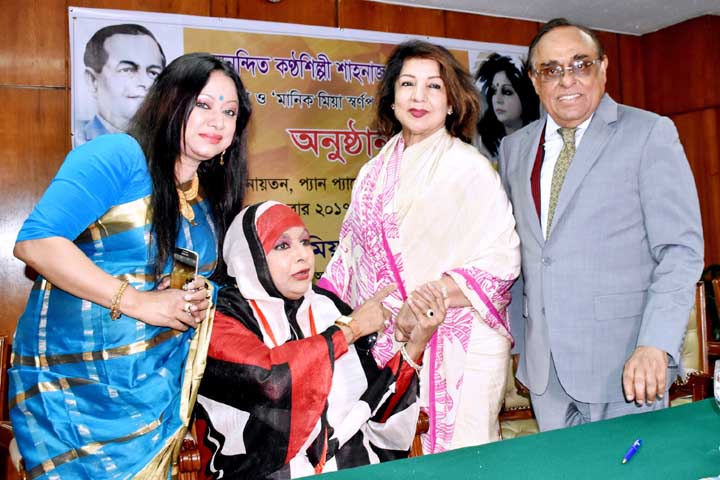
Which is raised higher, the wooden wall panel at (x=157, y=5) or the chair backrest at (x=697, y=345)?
the wooden wall panel at (x=157, y=5)

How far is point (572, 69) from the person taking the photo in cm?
200

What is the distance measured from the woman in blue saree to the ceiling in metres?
3.71

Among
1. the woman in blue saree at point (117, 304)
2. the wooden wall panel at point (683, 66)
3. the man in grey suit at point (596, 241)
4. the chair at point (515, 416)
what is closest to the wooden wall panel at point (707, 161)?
the wooden wall panel at point (683, 66)

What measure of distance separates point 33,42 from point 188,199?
3.02 metres

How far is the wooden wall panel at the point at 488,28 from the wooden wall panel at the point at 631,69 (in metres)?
1.14

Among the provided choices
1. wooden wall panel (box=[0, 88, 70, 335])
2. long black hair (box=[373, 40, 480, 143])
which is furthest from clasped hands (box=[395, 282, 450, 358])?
wooden wall panel (box=[0, 88, 70, 335])

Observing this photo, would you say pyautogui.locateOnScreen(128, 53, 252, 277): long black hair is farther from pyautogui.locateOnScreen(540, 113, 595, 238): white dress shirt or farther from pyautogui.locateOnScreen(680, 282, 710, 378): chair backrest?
pyautogui.locateOnScreen(680, 282, 710, 378): chair backrest

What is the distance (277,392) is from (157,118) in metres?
0.81

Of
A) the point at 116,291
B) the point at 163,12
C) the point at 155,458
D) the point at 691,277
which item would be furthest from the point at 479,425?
the point at 163,12

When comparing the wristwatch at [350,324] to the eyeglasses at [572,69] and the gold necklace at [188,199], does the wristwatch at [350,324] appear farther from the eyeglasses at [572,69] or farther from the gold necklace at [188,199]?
the eyeglasses at [572,69]

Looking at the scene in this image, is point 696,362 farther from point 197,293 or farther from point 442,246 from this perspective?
point 197,293

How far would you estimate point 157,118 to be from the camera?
1721mm

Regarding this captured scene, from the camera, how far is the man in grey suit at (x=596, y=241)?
71.6 inches

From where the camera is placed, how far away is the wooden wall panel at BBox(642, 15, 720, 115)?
18.6ft
